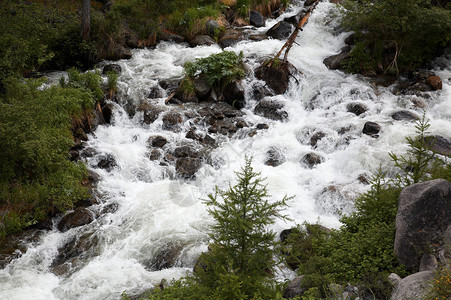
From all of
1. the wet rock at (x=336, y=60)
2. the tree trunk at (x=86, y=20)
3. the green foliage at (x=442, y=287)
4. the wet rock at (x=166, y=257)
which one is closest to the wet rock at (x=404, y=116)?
the wet rock at (x=336, y=60)

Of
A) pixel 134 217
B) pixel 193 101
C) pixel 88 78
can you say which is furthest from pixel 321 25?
pixel 134 217

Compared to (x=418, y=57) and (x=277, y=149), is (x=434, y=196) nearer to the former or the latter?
(x=277, y=149)

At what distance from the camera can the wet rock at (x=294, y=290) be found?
611 centimetres

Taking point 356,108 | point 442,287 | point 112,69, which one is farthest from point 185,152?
point 442,287

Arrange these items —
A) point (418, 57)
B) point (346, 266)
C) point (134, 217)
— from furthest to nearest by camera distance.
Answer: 1. point (418, 57)
2. point (134, 217)
3. point (346, 266)

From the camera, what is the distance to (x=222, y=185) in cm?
1152

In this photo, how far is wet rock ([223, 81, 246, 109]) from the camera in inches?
611

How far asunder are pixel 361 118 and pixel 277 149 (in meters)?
3.70

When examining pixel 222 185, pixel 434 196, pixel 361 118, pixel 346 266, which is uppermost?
pixel 434 196

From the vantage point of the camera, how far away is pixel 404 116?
13.4 metres

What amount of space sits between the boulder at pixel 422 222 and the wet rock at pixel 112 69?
13.4m

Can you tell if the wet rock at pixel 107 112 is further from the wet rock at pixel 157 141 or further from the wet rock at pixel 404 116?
the wet rock at pixel 404 116

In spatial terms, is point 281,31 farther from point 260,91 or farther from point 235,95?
point 235,95

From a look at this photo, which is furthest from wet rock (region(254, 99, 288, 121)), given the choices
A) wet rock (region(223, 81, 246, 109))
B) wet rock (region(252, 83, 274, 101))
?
wet rock (region(223, 81, 246, 109))
